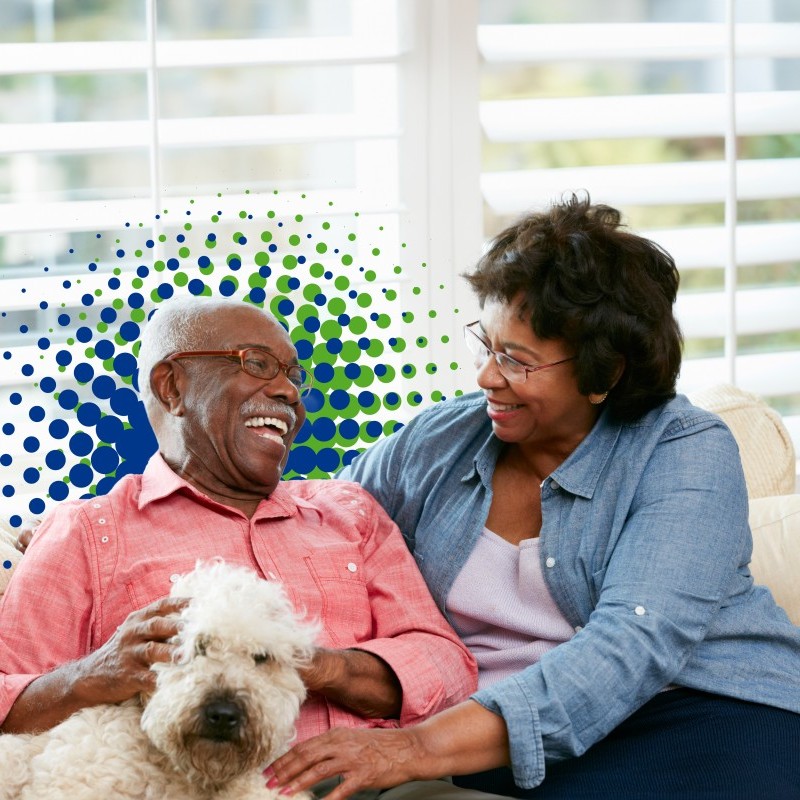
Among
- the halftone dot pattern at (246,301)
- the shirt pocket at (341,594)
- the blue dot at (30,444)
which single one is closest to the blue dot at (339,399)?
the halftone dot pattern at (246,301)

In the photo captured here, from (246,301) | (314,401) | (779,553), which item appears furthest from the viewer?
(314,401)

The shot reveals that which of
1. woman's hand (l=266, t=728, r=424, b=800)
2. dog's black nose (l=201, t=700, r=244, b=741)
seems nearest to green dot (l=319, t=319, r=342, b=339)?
woman's hand (l=266, t=728, r=424, b=800)

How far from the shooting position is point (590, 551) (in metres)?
2.05

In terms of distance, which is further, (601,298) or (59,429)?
(59,429)

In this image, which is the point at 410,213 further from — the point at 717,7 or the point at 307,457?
the point at 717,7

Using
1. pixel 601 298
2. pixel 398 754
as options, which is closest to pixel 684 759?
pixel 398 754

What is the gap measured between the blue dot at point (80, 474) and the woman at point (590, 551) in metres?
0.75

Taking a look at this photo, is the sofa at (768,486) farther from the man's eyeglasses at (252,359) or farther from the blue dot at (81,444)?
the man's eyeglasses at (252,359)

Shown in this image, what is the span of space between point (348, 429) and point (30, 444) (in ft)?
2.44

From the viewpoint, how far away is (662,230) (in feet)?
10.5

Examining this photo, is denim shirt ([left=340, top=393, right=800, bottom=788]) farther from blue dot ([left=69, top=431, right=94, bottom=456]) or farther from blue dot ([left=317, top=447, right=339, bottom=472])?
blue dot ([left=69, top=431, right=94, bottom=456])

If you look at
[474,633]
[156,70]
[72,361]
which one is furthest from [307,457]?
[156,70]

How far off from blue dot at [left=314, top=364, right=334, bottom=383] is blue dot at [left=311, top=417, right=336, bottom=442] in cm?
10

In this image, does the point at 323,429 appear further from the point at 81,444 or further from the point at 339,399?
the point at 81,444
